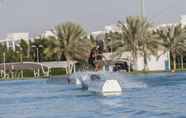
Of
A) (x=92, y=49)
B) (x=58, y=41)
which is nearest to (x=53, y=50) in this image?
(x=58, y=41)

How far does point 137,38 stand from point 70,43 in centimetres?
1200

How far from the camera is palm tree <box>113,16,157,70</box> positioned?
→ 80.4 m

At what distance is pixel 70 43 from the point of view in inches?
Result: 3469

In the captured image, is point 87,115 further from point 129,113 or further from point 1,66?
point 1,66

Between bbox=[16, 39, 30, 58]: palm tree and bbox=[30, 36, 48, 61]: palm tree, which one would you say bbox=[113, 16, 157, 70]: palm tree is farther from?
bbox=[16, 39, 30, 58]: palm tree

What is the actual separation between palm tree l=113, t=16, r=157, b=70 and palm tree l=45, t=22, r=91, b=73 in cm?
844

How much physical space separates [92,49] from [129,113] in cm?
7879

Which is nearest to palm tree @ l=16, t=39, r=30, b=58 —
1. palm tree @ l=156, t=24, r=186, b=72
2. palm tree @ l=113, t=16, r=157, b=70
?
palm tree @ l=156, t=24, r=186, b=72

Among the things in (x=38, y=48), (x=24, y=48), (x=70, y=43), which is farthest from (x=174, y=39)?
(x=24, y=48)

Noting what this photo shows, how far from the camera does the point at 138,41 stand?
8175cm

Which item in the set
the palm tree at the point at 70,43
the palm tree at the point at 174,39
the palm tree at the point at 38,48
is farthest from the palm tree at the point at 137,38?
the palm tree at the point at 38,48

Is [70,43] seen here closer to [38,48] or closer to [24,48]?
[38,48]

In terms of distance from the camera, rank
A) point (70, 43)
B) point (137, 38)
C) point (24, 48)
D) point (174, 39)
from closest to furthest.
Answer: point (137, 38) → point (174, 39) → point (70, 43) → point (24, 48)

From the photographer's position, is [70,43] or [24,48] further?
[24,48]
